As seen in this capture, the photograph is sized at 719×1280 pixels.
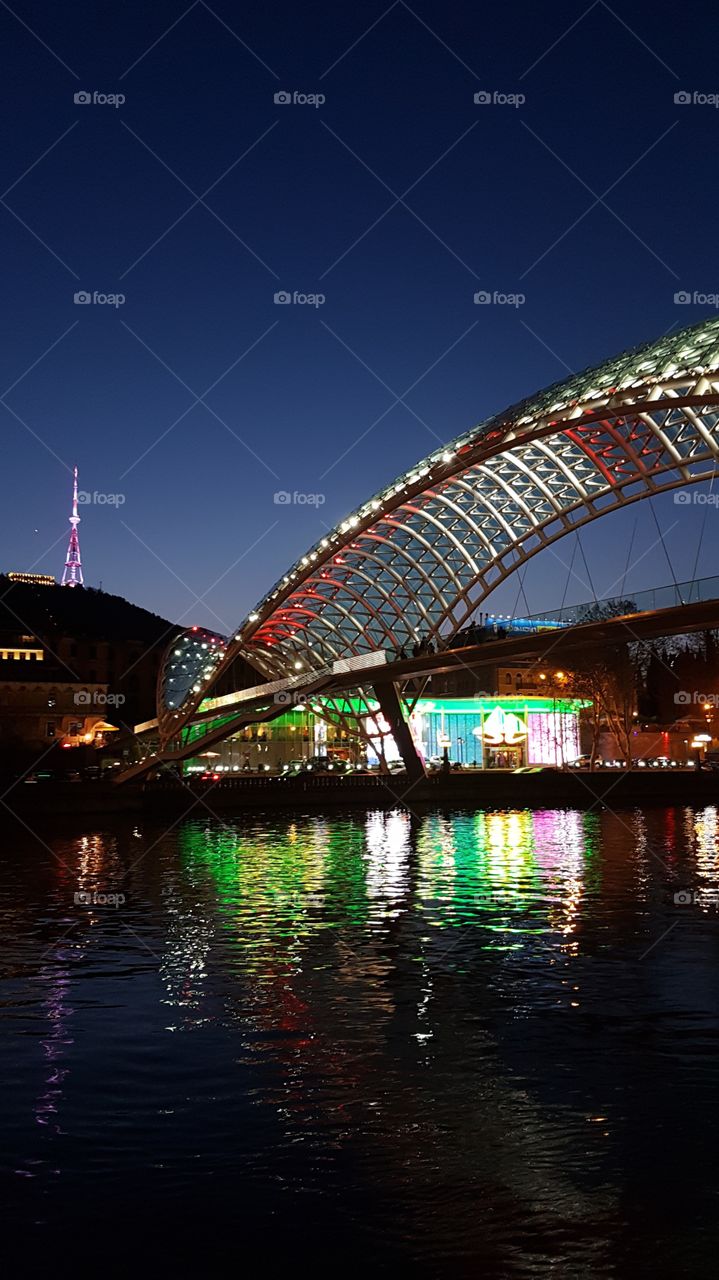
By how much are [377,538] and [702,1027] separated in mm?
52153

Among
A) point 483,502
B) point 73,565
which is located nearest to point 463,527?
point 483,502

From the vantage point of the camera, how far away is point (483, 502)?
57.4 metres

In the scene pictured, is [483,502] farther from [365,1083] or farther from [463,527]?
[365,1083]

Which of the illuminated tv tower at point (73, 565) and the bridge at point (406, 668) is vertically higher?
the illuminated tv tower at point (73, 565)

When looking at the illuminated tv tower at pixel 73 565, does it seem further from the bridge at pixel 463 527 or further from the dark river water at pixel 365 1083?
the dark river water at pixel 365 1083

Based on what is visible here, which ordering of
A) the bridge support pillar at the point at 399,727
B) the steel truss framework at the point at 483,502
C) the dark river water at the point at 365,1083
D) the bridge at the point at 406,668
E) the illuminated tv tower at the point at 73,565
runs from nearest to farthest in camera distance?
the dark river water at the point at 365,1083, the steel truss framework at the point at 483,502, the bridge at the point at 406,668, the bridge support pillar at the point at 399,727, the illuminated tv tower at the point at 73,565

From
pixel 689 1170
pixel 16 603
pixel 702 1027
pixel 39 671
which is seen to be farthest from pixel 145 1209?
pixel 16 603

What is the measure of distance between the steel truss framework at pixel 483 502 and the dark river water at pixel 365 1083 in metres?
17.5

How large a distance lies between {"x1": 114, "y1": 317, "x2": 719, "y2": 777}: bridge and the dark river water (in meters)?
17.5

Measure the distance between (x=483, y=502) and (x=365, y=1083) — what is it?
4654 cm

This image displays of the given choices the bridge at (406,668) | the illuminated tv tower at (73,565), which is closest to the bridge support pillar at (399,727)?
the bridge at (406,668)

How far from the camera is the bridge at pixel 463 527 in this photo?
39062 mm

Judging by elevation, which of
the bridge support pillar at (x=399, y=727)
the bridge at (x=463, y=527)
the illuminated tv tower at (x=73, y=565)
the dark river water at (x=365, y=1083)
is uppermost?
the illuminated tv tower at (x=73, y=565)

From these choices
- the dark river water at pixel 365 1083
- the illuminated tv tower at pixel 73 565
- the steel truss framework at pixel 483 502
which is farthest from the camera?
the illuminated tv tower at pixel 73 565
